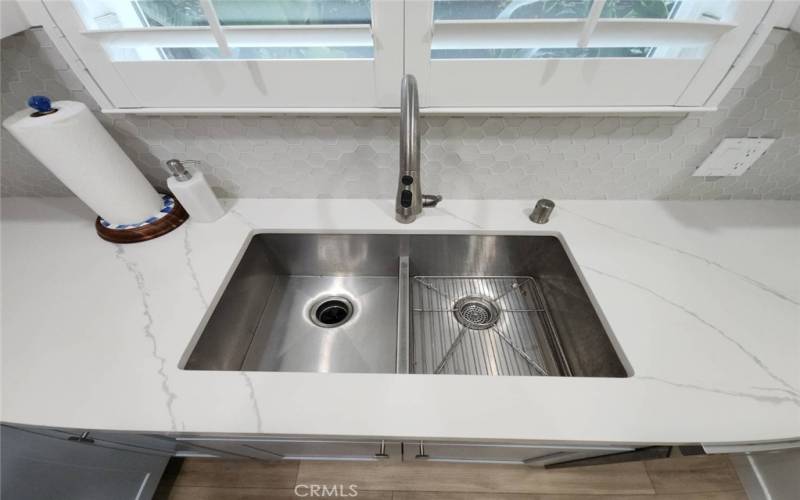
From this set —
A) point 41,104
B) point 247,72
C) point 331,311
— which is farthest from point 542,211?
point 41,104

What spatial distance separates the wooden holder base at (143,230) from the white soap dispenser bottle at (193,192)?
47 millimetres

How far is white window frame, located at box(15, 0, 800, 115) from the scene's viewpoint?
2.01 feet

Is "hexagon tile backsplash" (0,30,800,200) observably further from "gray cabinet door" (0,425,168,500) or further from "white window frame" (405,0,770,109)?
"gray cabinet door" (0,425,168,500)

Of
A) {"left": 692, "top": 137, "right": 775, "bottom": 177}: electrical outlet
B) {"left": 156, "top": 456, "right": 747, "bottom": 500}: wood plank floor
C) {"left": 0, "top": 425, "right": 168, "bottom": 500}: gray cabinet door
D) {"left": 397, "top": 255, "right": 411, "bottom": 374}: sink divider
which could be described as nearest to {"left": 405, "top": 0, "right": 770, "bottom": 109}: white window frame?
{"left": 692, "top": 137, "right": 775, "bottom": 177}: electrical outlet

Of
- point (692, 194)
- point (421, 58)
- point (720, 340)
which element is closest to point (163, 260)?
point (421, 58)

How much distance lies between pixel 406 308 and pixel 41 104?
86 centimetres

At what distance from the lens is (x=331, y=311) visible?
942 mm

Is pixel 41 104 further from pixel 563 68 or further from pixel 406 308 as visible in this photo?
pixel 563 68

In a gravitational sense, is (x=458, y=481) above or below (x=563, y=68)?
below

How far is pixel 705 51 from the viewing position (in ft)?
2.13

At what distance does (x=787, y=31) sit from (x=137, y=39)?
130 cm

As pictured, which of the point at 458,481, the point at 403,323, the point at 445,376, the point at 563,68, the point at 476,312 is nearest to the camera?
the point at 445,376

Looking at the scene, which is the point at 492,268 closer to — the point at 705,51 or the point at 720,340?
the point at 720,340

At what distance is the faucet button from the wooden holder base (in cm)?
60
